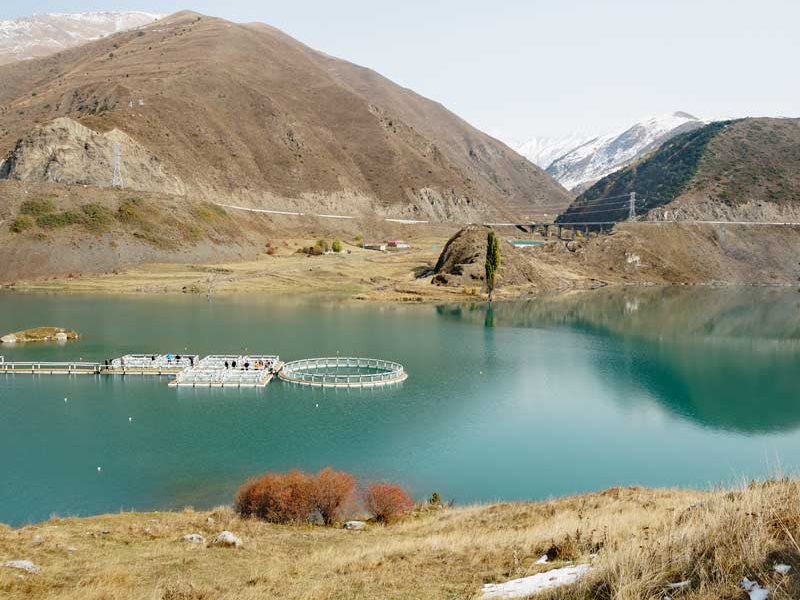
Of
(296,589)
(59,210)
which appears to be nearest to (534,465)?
(296,589)

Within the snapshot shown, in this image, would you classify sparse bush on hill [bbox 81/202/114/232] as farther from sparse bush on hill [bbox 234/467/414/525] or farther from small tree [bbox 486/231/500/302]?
sparse bush on hill [bbox 234/467/414/525]

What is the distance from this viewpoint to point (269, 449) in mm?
42688

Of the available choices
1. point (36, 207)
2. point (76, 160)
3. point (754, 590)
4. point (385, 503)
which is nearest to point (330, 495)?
point (385, 503)

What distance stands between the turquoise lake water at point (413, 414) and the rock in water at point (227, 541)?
11.3 meters

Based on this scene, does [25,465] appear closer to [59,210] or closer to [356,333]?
[356,333]

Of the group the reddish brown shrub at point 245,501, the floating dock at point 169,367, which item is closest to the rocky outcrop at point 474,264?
the floating dock at point 169,367

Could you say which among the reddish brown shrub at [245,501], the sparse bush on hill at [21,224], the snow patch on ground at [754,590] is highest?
the sparse bush on hill at [21,224]

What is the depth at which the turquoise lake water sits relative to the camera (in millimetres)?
38625

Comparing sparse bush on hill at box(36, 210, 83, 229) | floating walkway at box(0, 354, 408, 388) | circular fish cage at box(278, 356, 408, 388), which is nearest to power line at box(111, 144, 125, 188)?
sparse bush on hill at box(36, 210, 83, 229)

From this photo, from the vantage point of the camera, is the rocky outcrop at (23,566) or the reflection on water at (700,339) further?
the reflection on water at (700,339)

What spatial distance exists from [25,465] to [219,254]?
117 m

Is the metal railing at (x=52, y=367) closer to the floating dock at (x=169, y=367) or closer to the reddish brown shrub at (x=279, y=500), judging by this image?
the floating dock at (x=169, y=367)

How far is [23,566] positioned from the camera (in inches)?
730

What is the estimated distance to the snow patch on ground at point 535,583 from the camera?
1273 cm
